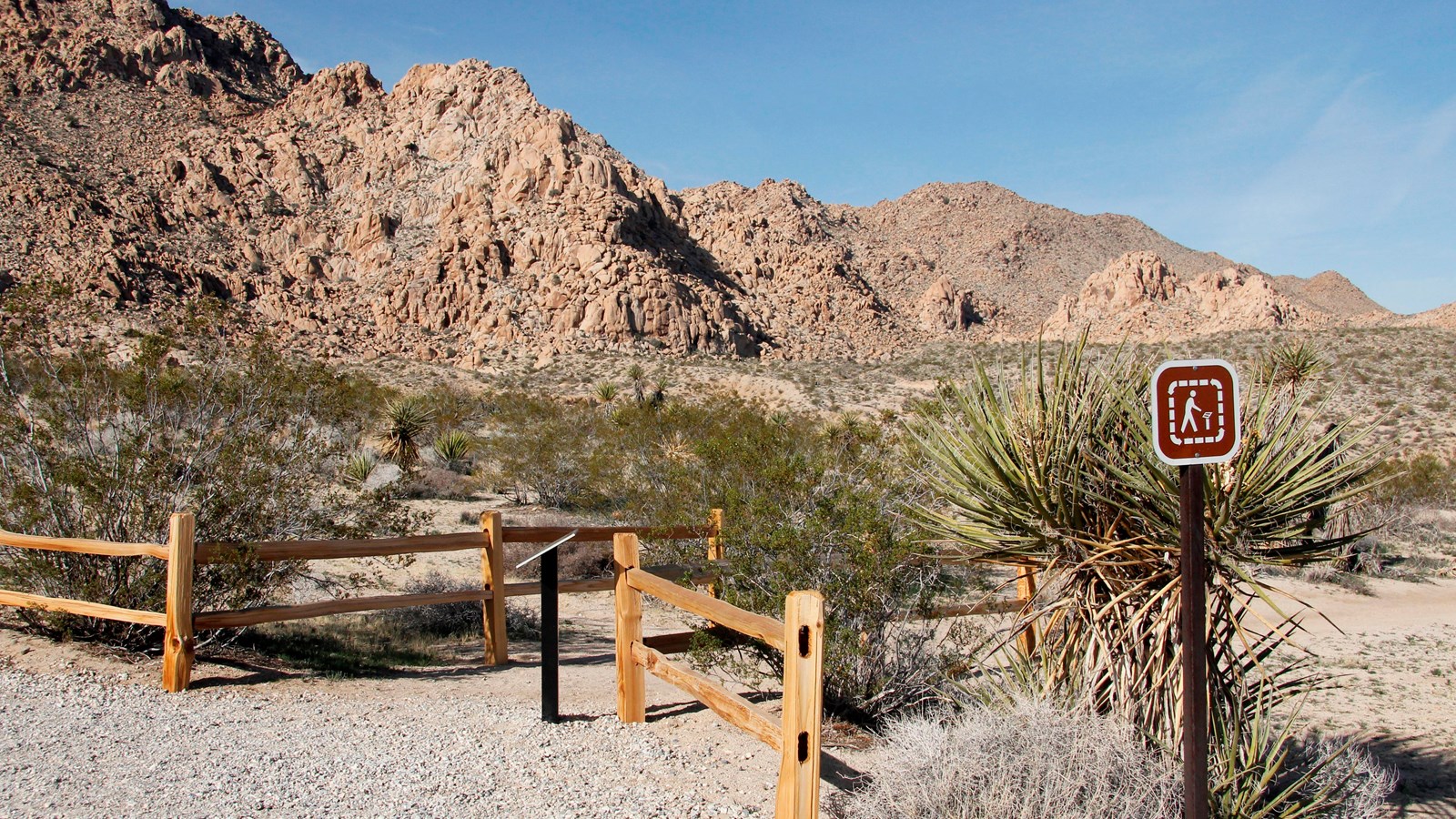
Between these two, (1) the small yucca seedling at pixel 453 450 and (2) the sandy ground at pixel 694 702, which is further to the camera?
(1) the small yucca seedling at pixel 453 450

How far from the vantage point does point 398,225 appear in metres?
54.7

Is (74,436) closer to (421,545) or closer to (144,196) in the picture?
(421,545)

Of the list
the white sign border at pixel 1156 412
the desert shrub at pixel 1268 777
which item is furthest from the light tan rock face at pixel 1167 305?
the white sign border at pixel 1156 412

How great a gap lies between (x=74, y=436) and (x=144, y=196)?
49414 millimetres

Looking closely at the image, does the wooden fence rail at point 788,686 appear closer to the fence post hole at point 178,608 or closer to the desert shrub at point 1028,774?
the desert shrub at point 1028,774

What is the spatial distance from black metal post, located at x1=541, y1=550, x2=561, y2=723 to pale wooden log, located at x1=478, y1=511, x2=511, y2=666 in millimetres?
1893

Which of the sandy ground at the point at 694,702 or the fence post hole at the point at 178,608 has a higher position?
the fence post hole at the point at 178,608

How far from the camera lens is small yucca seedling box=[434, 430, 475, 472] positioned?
22.7m

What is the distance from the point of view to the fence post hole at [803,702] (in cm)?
381

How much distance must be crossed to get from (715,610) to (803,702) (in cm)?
101

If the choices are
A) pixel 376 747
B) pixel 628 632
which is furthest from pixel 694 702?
pixel 376 747

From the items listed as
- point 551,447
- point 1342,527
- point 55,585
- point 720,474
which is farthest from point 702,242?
point 55,585

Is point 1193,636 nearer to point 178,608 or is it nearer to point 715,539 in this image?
point 715,539

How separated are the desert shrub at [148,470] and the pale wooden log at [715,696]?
3137 millimetres
